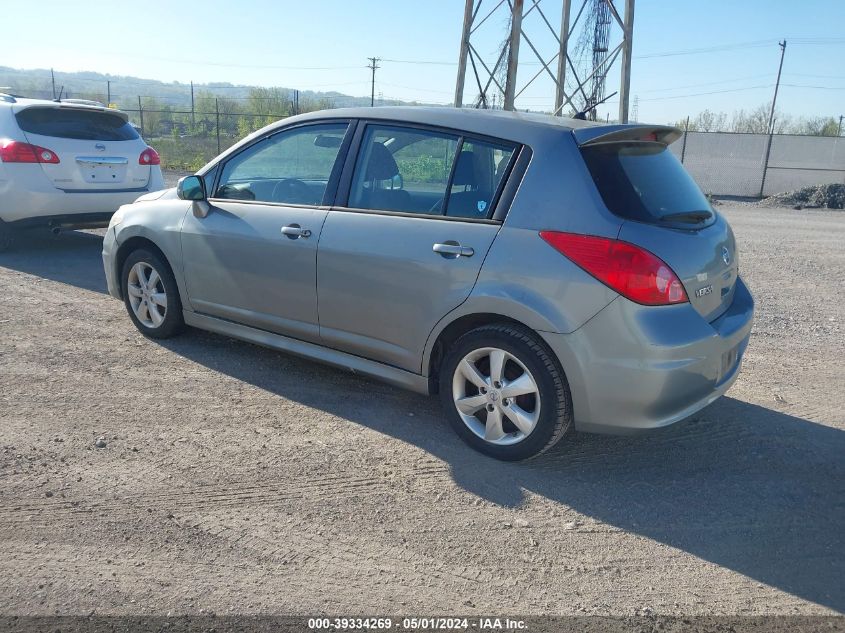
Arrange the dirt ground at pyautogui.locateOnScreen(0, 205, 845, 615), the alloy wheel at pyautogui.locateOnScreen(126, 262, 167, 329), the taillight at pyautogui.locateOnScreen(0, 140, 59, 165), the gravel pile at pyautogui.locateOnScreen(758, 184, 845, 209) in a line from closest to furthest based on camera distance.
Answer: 1. the dirt ground at pyautogui.locateOnScreen(0, 205, 845, 615)
2. the alloy wheel at pyautogui.locateOnScreen(126, 262, 167, 329)
3. the taillight at pyautogui.locateOnScreen(0, 140, 59, 165)
4. the gravel pile at pyautogui.locateOnScreen(758, 184, 845, 209)

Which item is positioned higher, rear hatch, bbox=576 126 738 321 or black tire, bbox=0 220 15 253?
rear hatch, bbox=576 126 738 321

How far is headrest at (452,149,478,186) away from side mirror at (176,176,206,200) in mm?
2065

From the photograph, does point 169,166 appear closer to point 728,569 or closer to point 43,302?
point 43,302

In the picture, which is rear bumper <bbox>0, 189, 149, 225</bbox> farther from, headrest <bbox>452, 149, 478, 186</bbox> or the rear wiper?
the rear wiper

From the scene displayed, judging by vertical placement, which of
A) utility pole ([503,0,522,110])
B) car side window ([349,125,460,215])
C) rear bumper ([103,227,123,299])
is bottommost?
rear bumper ([103,227,123,299])

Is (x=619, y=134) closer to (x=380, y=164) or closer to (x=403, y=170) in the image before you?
(x=403, y=170)

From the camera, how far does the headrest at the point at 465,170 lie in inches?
154

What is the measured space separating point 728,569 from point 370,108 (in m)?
3.22

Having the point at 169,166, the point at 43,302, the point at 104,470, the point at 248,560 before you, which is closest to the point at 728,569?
the point at 248,560

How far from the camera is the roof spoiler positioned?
3.70m

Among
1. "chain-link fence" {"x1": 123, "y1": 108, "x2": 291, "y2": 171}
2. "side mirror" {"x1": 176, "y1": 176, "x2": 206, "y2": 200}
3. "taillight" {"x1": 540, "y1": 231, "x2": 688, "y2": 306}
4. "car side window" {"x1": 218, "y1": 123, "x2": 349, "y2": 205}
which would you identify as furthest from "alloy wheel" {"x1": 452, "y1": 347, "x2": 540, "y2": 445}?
"chain-link fence" {"x1": 123, "y1": 108, "x2": 291, "y2": 171}

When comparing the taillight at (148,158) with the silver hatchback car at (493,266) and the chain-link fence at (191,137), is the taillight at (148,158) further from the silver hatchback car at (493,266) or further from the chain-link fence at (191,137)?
the chain-link fence at (191,137)

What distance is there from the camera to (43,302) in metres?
6.77

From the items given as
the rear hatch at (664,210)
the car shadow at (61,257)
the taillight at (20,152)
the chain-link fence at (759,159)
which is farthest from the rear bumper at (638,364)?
the chain-link fence at (759,159)
